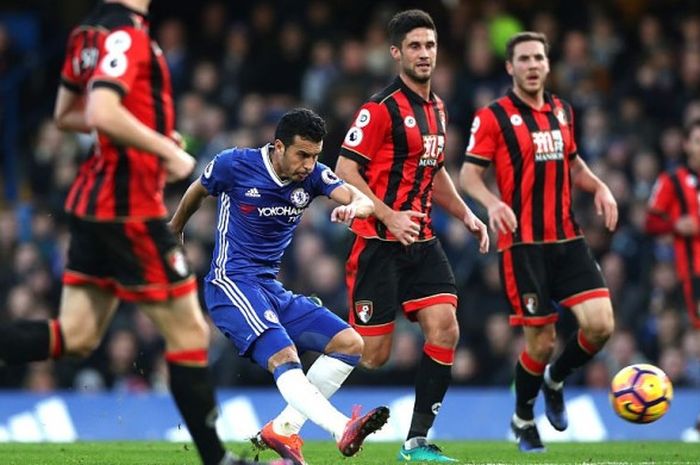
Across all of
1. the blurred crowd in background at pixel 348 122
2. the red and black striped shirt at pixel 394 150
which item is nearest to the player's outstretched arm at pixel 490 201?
the red and black striped shirt at pixel 394 150

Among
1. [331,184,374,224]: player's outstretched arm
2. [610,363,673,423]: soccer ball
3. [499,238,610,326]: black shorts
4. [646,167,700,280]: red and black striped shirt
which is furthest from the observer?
[646,167,700,280]: red and black striped shirt

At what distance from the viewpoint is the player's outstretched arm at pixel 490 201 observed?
946cm

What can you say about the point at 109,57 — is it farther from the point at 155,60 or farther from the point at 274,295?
the point at 274,295

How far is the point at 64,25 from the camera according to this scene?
65.7 ft

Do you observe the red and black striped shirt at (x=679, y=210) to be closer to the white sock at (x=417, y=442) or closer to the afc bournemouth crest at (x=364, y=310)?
the afc bournemouth crest at (x=364, y=310)

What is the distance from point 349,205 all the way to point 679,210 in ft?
17.9

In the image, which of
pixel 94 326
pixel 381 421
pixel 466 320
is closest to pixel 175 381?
pixel 94 326

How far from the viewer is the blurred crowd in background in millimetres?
14750

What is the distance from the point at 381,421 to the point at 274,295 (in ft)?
4.60

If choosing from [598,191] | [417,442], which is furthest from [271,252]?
[598,191]

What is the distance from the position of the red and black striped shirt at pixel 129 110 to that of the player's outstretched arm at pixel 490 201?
320 centimetres

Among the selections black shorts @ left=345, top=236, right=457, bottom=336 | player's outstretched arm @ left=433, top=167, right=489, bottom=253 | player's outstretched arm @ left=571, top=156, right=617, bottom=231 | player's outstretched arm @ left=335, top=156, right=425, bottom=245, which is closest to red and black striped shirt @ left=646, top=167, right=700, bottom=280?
player's outstretched arm @ left=571, top=156, right=617, bottom=231

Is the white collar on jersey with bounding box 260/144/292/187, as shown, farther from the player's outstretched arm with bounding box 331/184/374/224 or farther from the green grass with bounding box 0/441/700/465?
the green grass with bounding box 0/441/700/465

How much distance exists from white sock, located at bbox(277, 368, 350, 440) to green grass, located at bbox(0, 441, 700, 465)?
3.85 feet
